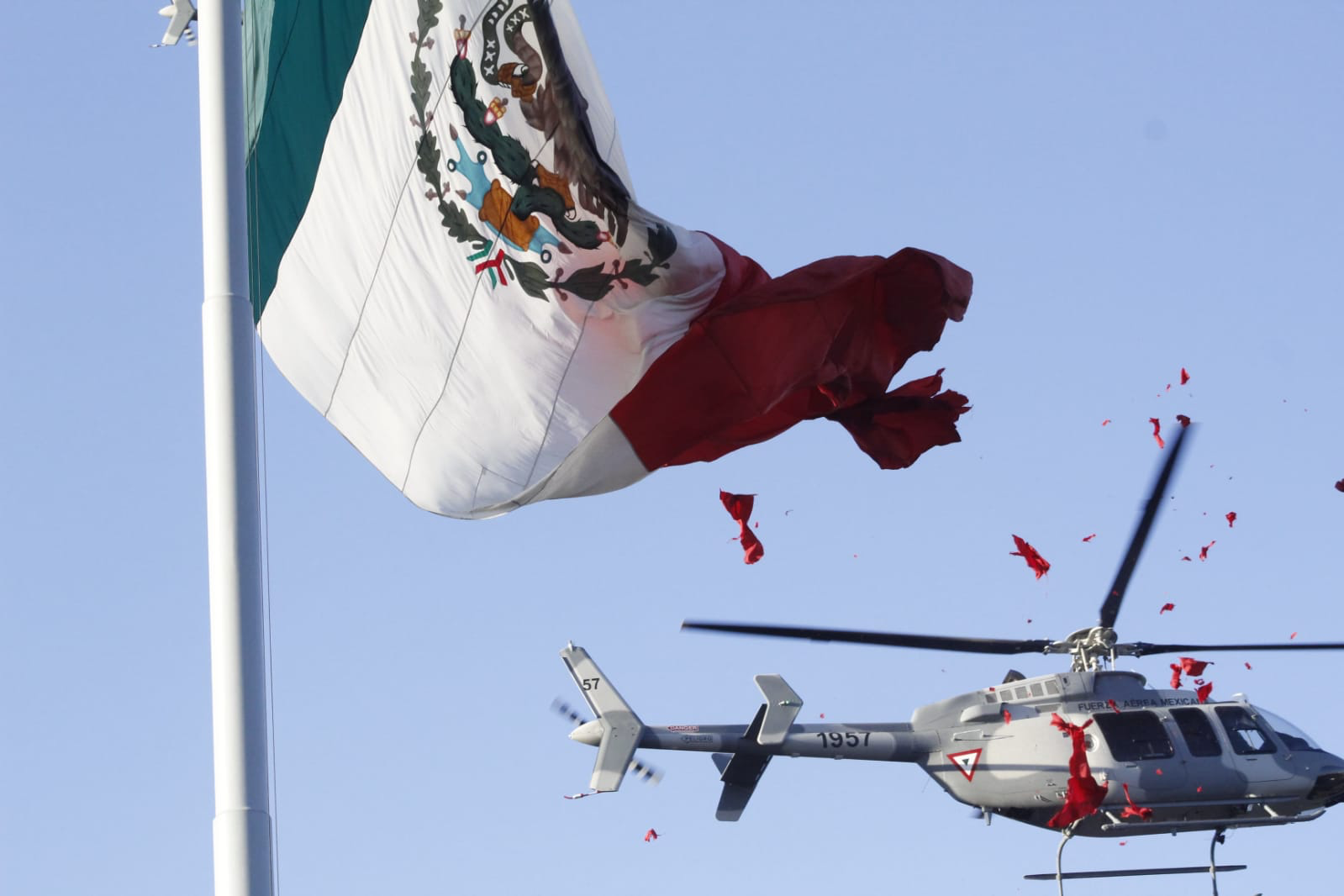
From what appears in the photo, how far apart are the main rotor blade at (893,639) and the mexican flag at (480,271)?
8831mm

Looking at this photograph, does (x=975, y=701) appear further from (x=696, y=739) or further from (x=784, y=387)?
(x=784, y=387)

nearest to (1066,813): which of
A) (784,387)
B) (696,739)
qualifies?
(696,739)

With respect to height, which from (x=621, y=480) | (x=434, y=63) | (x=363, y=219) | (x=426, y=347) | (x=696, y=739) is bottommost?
(x=696, y=739)

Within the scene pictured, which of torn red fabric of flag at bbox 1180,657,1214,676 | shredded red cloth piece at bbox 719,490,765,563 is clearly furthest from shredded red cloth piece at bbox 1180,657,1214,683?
shredded red cloth piece at bbox 719,490,765,563

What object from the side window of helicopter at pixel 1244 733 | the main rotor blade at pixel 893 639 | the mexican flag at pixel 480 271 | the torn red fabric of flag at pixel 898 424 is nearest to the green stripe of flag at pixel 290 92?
the mexican flag at pixel 480 271

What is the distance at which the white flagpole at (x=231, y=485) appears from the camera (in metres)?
7.22

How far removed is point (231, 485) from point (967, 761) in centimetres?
1646

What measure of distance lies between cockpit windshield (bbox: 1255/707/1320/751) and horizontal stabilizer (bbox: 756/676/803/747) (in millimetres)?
5452

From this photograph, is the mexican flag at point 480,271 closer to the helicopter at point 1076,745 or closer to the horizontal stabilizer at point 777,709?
the helicopter at point 1076,745

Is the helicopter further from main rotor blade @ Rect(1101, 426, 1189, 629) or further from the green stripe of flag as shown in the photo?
the green stripe of flag

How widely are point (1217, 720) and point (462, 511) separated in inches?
566

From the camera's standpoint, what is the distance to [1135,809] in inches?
832

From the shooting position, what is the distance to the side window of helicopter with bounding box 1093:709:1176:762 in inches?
845

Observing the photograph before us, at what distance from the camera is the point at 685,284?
10297 mm
